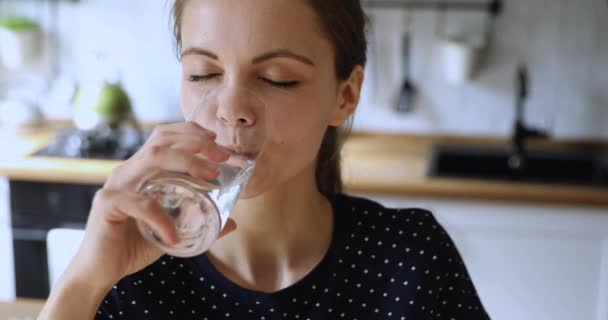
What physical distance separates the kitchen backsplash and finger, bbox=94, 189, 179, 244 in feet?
6.48

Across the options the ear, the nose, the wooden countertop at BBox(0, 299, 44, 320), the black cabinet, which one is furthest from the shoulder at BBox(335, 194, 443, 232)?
the black cabinet

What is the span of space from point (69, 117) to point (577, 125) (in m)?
1.88

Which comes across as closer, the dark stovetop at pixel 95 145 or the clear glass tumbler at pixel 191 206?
the clear glass tumbler at pixel 191 206

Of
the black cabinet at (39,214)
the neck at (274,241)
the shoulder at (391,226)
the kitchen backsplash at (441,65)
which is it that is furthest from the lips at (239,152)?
the kitchen backsplash at (441,65)

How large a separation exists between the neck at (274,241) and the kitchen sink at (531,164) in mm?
1500

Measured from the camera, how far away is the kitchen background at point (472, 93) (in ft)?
7.66

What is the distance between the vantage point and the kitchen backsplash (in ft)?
8.95

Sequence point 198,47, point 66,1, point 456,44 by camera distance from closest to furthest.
A: point 198,47 → point 456,44 → point 66,1

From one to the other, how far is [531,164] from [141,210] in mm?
2151

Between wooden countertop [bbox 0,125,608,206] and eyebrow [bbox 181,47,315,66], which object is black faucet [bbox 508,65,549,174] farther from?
eyebrow [bbox 181,47,315,66]

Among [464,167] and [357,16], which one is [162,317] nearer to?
[357,16]

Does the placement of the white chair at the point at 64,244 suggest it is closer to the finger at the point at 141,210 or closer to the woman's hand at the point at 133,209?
the woman's hand at the point at 133,209

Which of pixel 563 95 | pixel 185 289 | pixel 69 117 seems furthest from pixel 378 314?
pixel 69 117

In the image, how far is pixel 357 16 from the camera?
1.17 m
